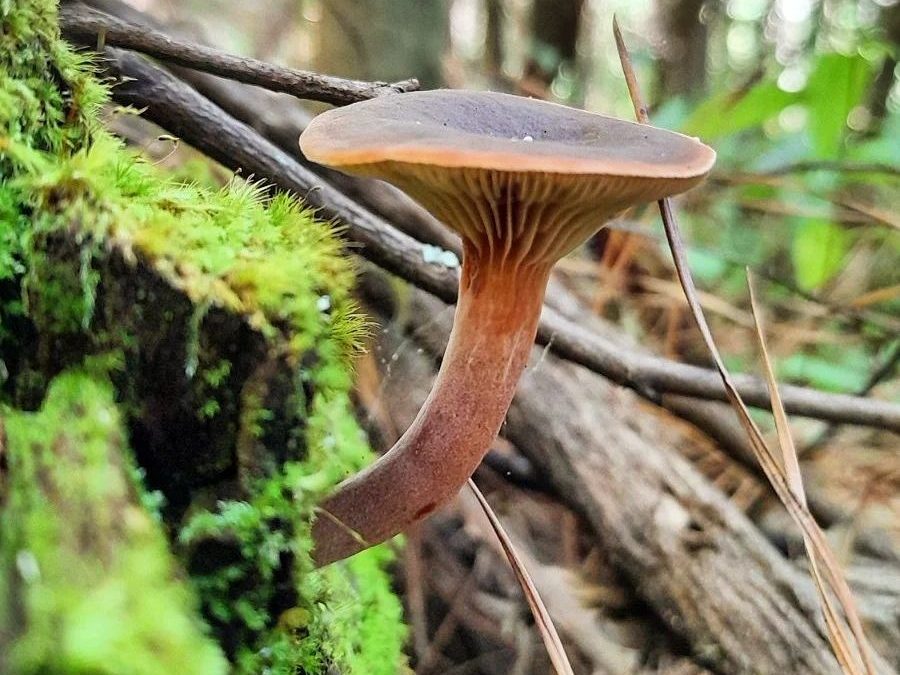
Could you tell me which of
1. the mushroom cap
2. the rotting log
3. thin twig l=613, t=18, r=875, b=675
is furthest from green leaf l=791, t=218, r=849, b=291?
the mushroom cap

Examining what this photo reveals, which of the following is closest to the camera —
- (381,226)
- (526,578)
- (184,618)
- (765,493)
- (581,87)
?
(184,618)

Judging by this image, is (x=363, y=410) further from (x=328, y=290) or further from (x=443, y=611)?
(x=328, y=290)

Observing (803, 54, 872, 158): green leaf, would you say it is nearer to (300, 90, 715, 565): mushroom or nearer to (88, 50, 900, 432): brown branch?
(88, 50, 900, 432): brown branch

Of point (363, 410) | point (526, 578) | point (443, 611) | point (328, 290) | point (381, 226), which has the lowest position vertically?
point (443, 611)

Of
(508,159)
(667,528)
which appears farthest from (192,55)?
(667,528)

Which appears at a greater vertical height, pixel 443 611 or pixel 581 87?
pixel 581 87

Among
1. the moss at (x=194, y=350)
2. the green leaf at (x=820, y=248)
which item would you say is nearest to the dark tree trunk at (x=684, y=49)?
the green leaf at (x=820, y=248)

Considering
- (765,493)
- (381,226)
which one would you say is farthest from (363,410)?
(765,493)
